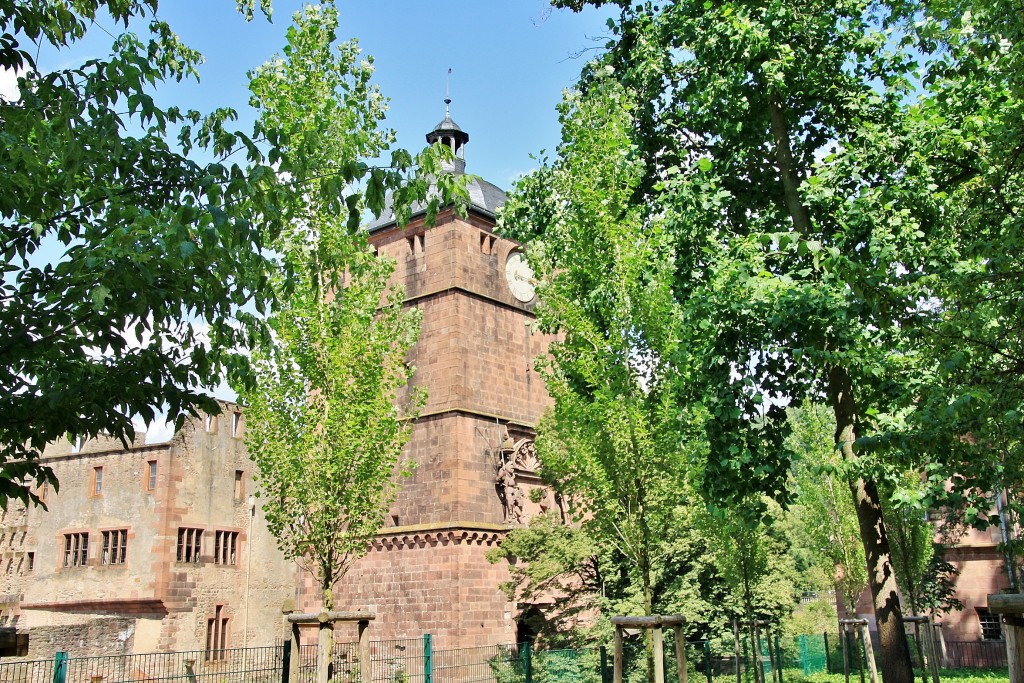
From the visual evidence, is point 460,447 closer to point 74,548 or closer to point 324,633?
point 324,633

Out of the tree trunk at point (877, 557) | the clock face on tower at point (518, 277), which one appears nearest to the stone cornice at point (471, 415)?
the clock face on tower at point (518, 277)

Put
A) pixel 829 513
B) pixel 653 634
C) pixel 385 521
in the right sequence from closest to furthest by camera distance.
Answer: pixel 653 634 < pixel 829 513 < pixel 385 521

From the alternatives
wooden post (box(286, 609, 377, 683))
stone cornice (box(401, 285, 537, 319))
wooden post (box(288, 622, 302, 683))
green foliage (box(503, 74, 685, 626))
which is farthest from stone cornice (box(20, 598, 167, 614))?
green foliage (box(503, 74, 685, 626))

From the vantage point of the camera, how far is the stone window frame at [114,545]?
103 feet

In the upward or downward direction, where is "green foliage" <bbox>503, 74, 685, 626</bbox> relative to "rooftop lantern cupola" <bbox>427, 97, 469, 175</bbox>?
downward

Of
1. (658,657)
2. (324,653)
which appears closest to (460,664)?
(324,653)

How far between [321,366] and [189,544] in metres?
20.8

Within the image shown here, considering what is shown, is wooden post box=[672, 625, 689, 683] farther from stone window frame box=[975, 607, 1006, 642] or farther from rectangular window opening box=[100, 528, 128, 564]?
rectangular window opening box=[100, 528, 128, 564]

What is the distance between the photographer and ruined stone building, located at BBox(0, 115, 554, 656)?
2495 centimetres

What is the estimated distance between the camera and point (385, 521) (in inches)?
1039

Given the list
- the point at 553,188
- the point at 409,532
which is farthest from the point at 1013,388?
the point at 409,532

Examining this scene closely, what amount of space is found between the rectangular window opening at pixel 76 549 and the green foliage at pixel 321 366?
21.4 meters

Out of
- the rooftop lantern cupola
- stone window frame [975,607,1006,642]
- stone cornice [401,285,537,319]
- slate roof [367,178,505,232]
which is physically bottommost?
stone window frame [975,607,1006,642]

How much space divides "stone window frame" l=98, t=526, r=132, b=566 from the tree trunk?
26268 mm
